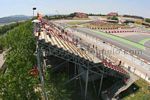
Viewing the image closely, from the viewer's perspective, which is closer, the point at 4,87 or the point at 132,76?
the point at 4,87

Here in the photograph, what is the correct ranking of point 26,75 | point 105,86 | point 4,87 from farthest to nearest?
point 105,86, point 26,75, point 4,87

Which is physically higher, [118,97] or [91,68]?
[91,68]

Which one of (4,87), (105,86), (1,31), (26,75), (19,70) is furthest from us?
(1,31)

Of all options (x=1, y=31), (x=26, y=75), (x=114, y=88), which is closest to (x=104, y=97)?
(x=114, y=88)

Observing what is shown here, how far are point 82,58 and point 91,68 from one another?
117 inches

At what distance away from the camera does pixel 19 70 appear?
3872 centimetres

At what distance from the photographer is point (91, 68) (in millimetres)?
43625

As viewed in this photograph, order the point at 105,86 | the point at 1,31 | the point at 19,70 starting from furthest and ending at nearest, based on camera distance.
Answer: the point at 1,31 < the point at 105,86 < the point at 19,70

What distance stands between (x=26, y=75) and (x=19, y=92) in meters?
2.98

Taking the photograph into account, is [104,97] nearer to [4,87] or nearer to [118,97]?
[118,97]

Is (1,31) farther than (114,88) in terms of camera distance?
Yes

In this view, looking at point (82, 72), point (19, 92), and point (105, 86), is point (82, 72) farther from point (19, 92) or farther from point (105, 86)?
point (19, 92)

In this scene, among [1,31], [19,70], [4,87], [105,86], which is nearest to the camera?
[4,87]

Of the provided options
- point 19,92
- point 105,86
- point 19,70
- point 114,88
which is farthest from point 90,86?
point 19,92
